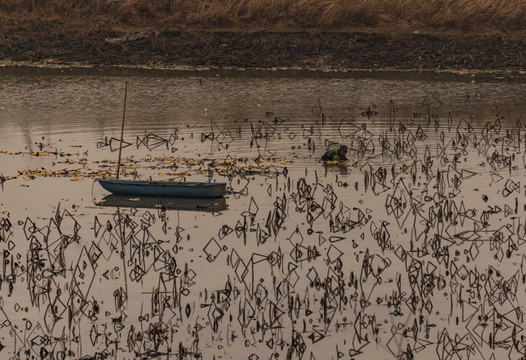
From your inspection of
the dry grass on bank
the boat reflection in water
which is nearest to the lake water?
the boat reflection in water

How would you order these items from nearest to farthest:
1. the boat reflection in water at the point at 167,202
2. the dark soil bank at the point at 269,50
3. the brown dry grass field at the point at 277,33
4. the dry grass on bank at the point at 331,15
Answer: the boat reflection in water at the point at 167,202
the dark soil bank at the point at 269,50
the brown dry grass field at the point at 277,33
the dry grass on bank at the point at 331,15

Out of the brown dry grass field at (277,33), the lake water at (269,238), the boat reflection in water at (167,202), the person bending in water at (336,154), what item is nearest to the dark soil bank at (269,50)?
the brown dry grass field at (277,33)

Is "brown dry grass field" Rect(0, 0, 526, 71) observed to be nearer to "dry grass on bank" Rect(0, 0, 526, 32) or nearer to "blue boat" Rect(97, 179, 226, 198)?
"dry grass on bank" Rect(0, 0, 526, 32)

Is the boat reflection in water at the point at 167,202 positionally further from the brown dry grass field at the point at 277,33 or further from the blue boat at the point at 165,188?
the brown dry grass field at the point at 277,33

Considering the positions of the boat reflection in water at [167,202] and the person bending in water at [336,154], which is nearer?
the boat reflection in water at [167,202]

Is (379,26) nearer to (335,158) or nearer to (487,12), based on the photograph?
(487,12)

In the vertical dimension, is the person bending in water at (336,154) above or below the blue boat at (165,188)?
above

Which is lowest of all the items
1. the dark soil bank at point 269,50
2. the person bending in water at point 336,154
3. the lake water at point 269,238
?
the lake water at point 269,238

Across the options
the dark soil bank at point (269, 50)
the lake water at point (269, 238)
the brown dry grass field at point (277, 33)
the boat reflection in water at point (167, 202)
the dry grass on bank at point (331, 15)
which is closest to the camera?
the lake water at point (269, 238)
